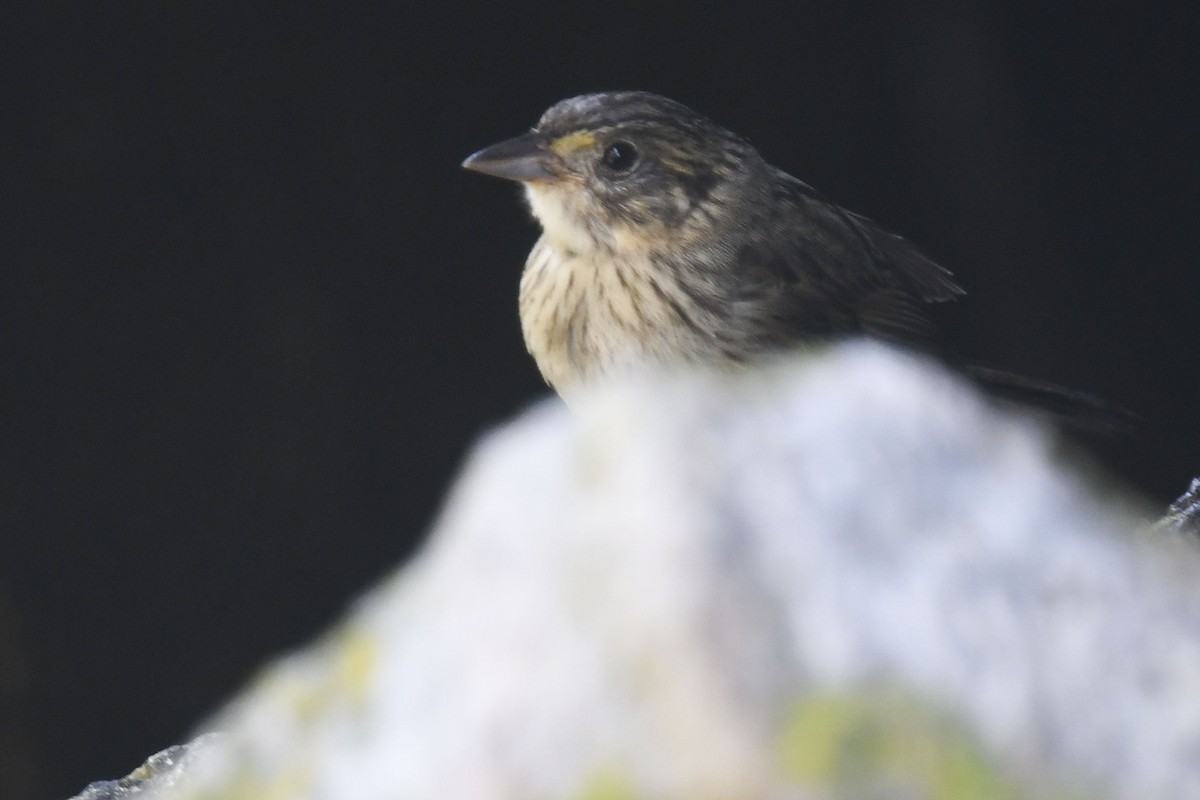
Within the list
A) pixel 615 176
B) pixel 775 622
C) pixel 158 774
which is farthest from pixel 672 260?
pixel 775 622

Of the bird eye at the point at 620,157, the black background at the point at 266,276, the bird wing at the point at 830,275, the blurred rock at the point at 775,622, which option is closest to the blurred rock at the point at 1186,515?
the blurred rock at the point at 775,622

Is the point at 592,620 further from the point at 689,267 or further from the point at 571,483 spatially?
the point at 689,267

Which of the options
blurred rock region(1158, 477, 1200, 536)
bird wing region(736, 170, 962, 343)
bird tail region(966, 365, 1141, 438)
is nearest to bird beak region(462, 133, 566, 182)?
bird wing region(736, 170, 962, 343)

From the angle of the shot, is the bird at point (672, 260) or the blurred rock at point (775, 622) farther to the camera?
the bird at point (672, 260)

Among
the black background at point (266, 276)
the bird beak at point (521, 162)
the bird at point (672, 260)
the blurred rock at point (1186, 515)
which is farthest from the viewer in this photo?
the black background at point (266, 276)

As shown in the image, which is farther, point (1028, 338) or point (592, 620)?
point (1028, 338)

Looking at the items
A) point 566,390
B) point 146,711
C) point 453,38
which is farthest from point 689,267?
point 146,711

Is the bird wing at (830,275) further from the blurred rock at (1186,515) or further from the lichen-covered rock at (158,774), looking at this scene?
the lichen-covered rock at (158,774)

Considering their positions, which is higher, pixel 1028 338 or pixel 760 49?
pixel 760 49

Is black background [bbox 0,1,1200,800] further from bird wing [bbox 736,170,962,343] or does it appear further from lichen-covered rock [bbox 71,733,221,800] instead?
lichen-covered rock [bbox 71,733,221,800]
